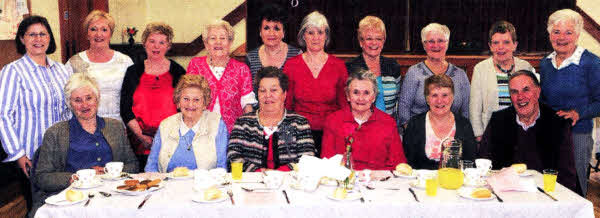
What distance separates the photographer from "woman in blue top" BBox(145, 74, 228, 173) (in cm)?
270

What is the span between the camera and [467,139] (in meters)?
2.85

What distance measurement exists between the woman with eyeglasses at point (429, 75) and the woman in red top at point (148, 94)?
4.49 feet

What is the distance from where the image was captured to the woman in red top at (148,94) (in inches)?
125

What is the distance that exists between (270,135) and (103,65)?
3.85ft

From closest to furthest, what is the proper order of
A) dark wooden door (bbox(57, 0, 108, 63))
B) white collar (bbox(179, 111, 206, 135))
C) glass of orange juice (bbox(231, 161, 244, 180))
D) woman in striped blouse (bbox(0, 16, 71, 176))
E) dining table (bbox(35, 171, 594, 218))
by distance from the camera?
1. dining table (bbox(35, 171, 594, 218))
2. glass of orange juice (bbox(231, 161, 244, 180))
3. white collar (bbox(179, 111, 206, 135))
4. woman in striped blouse (bbox(0, 16, 71, 176))
5. dark wooden door (bbox(57, 0, 108, 63))

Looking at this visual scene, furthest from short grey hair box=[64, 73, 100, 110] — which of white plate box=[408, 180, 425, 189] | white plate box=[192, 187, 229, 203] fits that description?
white plate box=[408, 180, 425, 189]

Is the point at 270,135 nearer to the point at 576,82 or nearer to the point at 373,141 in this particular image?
the point at 373,141

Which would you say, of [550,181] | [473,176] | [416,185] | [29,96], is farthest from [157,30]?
[550,181]

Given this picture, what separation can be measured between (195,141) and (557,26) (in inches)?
85.3

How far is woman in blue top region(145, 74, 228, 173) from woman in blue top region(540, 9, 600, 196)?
6.39ft

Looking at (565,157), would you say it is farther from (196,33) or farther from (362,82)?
(196,33)

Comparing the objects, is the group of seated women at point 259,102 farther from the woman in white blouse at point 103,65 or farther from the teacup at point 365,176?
the teacup at point 365,176

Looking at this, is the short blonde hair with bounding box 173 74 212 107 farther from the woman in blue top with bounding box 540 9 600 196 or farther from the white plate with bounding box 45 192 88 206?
the woman in blue top with bounding box 540 9 600 196

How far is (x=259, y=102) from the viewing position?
9.41ft
